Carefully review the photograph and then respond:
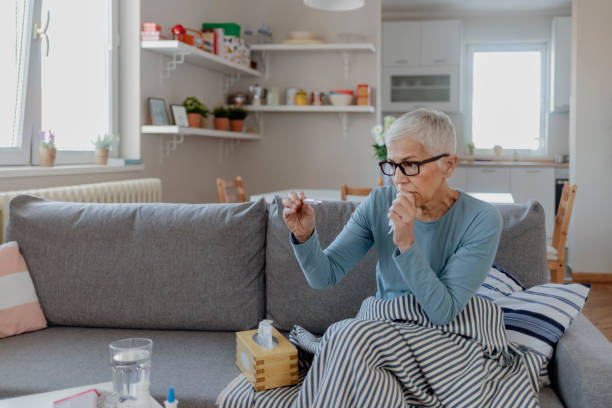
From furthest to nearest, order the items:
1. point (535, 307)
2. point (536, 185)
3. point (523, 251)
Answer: point (536, 185)
point (523, 251)
point (535, 307)

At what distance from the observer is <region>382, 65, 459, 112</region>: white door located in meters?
7.05

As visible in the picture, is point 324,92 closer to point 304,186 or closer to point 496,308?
point 304,186

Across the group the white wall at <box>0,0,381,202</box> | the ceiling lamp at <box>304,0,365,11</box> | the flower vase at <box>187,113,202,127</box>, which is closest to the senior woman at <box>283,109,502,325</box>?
the ceiling lamp at <box>304,0,365,11</box>

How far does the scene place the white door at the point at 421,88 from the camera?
23.1 feet

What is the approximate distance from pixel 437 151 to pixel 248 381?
0.77 m

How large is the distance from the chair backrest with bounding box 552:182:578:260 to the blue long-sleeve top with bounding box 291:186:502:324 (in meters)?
2.01

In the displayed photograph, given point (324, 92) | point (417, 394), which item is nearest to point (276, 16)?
point (324, 92)

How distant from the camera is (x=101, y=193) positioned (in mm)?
3346

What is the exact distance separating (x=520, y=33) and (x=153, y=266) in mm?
6219

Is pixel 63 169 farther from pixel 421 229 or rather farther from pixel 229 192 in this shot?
pixel 421 229

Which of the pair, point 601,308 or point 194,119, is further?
point 194,119

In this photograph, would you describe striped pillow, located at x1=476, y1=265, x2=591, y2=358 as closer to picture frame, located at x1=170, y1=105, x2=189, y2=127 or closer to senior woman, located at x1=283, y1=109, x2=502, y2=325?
senior woman, located at x1=283, y1=109, x2=502, y2=325

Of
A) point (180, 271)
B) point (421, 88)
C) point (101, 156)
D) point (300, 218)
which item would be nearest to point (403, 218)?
point (300, 218)

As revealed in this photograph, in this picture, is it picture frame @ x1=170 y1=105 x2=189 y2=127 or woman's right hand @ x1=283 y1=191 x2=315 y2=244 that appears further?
picture frame @ x1=170 y1=105 x2=189 y2=127
